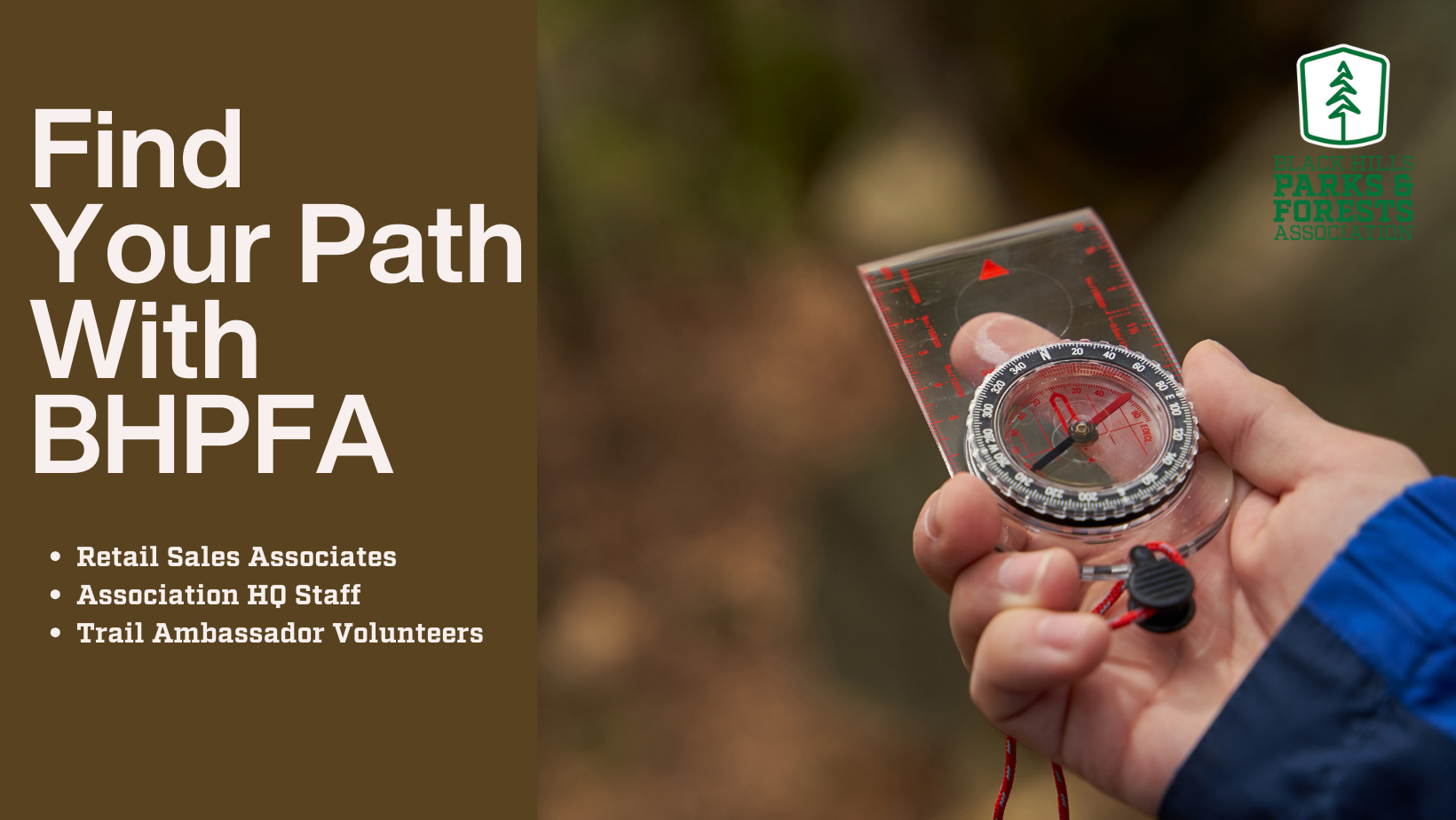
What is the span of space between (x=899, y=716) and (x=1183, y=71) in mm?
2212

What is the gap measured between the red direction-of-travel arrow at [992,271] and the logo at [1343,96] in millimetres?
1349

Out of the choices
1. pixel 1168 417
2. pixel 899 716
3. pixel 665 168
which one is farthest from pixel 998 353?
pixel 665 168

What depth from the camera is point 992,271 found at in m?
1.97

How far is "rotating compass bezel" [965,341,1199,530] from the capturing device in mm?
1564

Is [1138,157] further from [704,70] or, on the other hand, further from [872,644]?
[872,644]

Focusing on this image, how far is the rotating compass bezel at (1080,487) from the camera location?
1.56m

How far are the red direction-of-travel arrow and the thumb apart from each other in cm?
40

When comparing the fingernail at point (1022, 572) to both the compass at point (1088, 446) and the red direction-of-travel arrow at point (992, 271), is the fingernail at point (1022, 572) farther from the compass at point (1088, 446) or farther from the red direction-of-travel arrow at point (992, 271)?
the red direction-of-travel arrow at point (992, 271)

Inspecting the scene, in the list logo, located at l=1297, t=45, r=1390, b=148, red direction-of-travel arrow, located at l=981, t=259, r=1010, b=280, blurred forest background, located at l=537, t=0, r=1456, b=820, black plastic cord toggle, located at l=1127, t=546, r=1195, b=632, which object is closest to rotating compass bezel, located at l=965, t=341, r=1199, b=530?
black plastic cord toggle, located at l=1127, t=546, r=1195, b=632

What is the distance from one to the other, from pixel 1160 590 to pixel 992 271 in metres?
0.78

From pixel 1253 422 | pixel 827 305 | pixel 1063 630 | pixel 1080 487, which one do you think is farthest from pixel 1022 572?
pixel 827 305

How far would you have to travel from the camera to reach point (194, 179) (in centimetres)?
261

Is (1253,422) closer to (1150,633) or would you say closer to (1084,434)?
(1084,434)

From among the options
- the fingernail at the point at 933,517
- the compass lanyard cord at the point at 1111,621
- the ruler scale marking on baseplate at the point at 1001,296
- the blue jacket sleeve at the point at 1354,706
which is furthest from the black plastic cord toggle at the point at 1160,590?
the ruler scale marking on baseplate at the point at 1001,296
